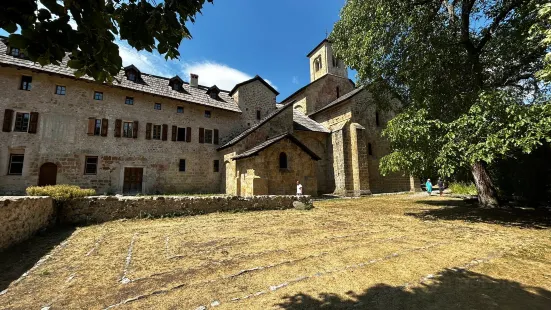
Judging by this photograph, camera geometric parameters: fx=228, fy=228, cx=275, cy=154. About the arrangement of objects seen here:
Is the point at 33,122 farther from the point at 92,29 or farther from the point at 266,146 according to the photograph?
the point at 92,29

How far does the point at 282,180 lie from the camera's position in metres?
15.9

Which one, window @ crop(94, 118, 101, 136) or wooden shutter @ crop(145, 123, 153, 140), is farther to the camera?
wooden shutter @ crop(145, 123, 153, 140)

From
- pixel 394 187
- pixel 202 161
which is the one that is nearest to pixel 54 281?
pixel 202 161

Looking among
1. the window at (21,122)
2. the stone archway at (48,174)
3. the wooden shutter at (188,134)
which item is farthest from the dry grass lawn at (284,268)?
the wooden shutter at (188,134)

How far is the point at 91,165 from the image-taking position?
16.3 m

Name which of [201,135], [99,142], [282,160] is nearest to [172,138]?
[201,135]

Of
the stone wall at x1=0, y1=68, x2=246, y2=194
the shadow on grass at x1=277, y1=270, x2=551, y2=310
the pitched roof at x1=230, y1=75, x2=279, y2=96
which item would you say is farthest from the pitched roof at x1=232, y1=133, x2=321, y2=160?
the shadow on grass at x1=277, y1=270, x2=551, y2=310

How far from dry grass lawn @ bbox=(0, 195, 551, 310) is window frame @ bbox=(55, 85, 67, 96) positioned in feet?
45.9

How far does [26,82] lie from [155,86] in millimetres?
7632

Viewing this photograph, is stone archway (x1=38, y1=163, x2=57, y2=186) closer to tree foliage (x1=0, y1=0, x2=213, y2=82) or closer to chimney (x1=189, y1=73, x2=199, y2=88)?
chimney (x1=189, y1=73, x2=199, y2=88)

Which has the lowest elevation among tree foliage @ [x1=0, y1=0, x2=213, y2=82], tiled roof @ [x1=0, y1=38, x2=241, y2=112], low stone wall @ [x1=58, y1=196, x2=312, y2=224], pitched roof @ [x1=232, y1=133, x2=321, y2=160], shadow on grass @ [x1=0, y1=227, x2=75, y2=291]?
shadow on grass @ [x1=0, y1=227, x2=75, y2=291]

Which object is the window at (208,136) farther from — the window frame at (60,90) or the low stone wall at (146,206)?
A: the low stone wall at (146,206)

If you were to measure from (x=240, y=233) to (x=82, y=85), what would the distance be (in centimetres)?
1785

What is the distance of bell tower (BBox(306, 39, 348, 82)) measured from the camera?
29.8 meters
